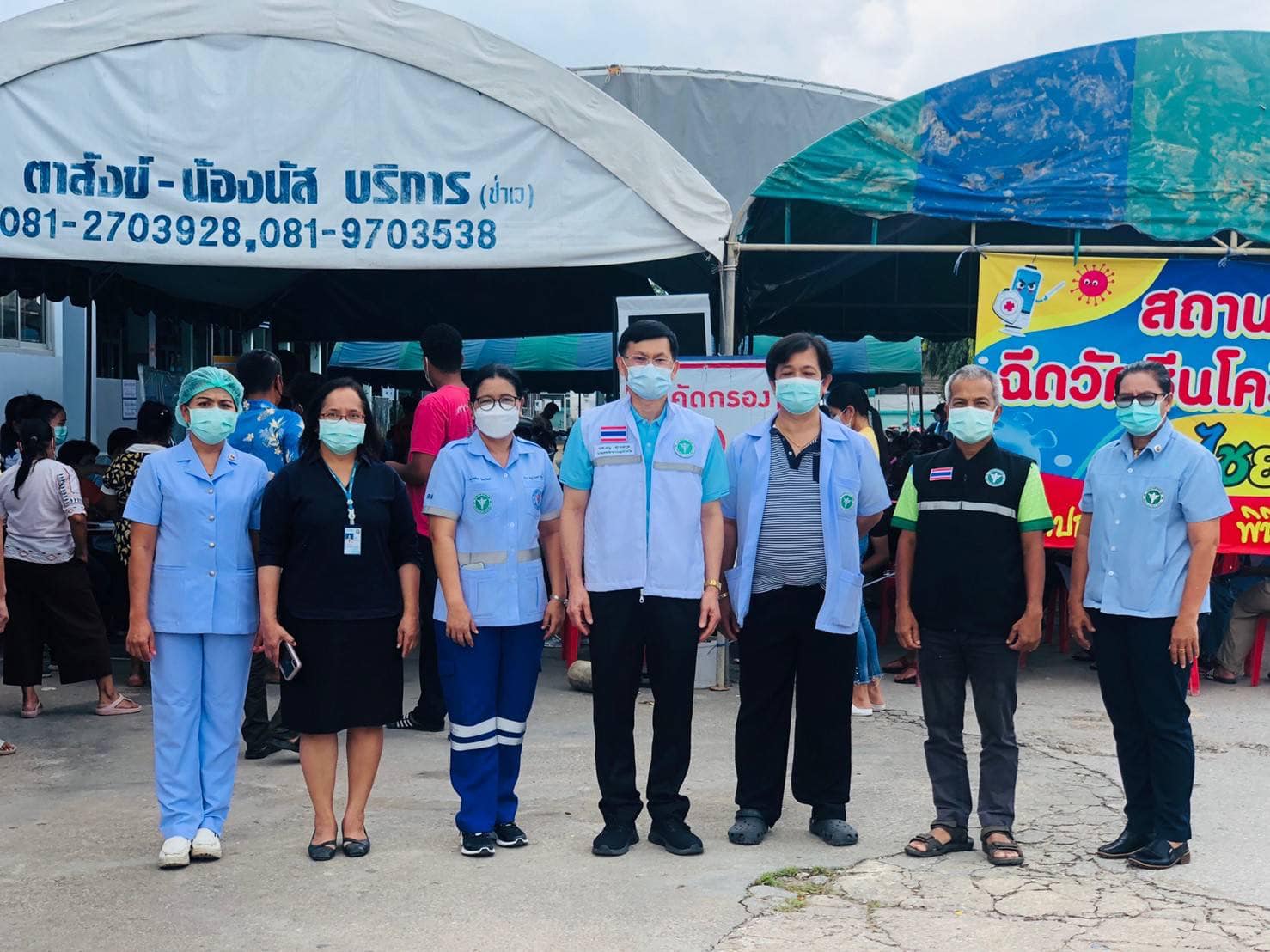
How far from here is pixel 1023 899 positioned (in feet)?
14.2

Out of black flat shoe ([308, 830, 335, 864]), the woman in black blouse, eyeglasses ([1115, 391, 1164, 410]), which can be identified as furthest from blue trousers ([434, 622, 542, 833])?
eyeglasses ([1115, 391, 1164, 410])

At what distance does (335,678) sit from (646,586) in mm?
1152

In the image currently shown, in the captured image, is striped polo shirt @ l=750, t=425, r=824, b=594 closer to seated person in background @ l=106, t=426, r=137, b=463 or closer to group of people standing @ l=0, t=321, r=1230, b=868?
group of people standing @ l=0, t=321, r=1230, b=868

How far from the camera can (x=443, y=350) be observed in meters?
6.48

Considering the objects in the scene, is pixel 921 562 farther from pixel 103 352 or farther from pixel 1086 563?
pixel 103 352

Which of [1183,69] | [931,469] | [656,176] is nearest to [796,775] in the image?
[931,469]

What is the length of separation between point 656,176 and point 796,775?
3.81 meters

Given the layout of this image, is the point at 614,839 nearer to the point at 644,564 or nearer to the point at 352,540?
the point at 644,564

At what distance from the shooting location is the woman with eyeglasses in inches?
184

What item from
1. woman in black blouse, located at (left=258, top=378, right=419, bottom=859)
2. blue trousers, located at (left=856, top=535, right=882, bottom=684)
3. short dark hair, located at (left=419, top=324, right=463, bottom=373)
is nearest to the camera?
woman in black blouse, located at (left=258, top=378, right=419, bottom=859)

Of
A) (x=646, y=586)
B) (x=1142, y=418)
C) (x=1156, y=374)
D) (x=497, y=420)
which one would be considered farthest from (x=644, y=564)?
(x=1156, y=374)

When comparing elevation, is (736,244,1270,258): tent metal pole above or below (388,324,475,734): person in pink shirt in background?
above

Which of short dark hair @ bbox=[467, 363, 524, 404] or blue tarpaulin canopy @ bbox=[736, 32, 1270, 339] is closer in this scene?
short dark hair @ bbox=[467, 363, 524, 404]

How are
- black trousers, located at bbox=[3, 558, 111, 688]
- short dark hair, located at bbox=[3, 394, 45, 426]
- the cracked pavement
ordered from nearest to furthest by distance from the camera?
the cracked pavement
black trousers, located at bbox=[3, 558, 111, 688]
short dark hair, located at bbox=[3, 394, 45, 426]
